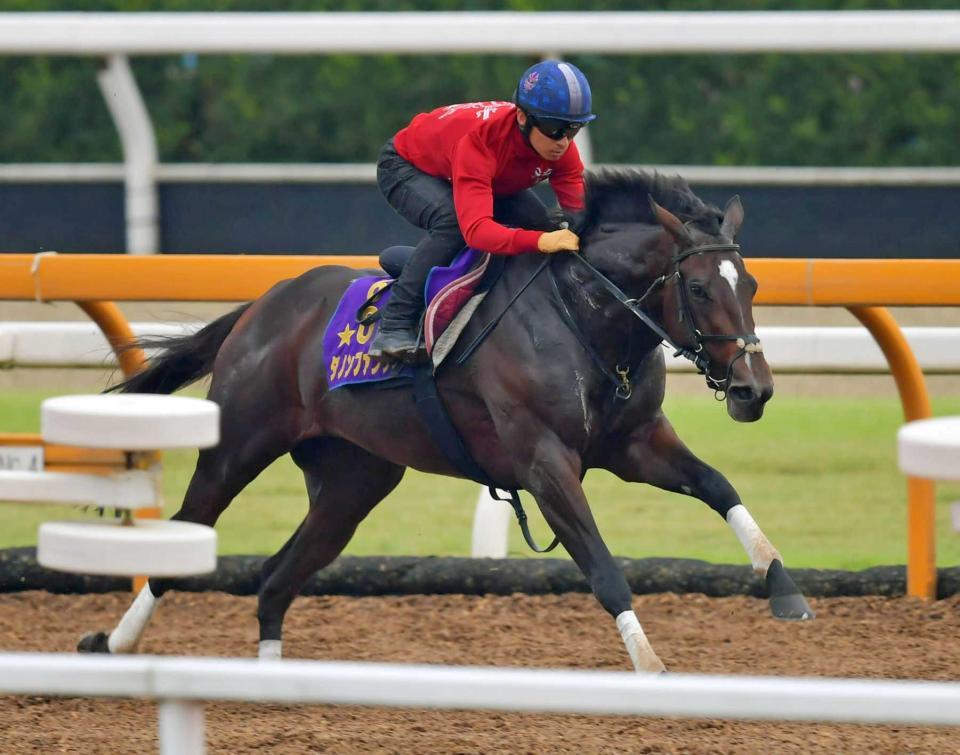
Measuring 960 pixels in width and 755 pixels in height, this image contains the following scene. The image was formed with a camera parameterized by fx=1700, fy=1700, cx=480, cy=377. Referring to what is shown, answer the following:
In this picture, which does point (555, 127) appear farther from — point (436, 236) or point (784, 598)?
point (784, 598)

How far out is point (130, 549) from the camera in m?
2.21

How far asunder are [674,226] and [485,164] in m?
0.50

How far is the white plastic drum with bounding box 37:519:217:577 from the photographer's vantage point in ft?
7.24

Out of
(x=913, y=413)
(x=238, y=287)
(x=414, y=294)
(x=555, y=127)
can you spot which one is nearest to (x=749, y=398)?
(x=555, y=127)

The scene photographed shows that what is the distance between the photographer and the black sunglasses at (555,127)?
4.24 m

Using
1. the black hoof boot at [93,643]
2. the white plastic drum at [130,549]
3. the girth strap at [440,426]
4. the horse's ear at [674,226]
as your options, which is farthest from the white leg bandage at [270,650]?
the white plastic drum at [130,549]

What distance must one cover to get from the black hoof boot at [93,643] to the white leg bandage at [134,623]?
2.1 inches

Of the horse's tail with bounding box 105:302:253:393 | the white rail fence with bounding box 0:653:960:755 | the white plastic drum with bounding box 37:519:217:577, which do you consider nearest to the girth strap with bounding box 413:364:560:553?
the horse's tail with bounding box 105:302:253:393

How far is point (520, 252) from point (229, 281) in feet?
3.99

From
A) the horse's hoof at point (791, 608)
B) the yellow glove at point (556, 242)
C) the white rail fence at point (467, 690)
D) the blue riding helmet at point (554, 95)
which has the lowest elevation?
the horse's hoof at point (791, 608)

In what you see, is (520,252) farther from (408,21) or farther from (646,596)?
(408,21)

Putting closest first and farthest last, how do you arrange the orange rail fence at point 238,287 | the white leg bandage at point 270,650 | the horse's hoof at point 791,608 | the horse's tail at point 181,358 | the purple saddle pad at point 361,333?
the horse's hoof at point 791,608 < the purple saddle pad at point 361,333 < the white leg bandage at point 270,650 < the orange rail fence at point 238,287 < the horse's tail at point 181,358

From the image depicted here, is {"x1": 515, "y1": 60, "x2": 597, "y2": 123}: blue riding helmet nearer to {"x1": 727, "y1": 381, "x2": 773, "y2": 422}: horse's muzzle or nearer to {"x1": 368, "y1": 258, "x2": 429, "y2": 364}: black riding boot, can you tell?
{"x1": 368, "y1": 258, "x2": 429, "y2": 364}: black riding boot

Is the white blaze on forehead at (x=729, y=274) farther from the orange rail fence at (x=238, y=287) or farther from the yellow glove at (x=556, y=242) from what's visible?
the orange rail fence at (x=238, y=287)
